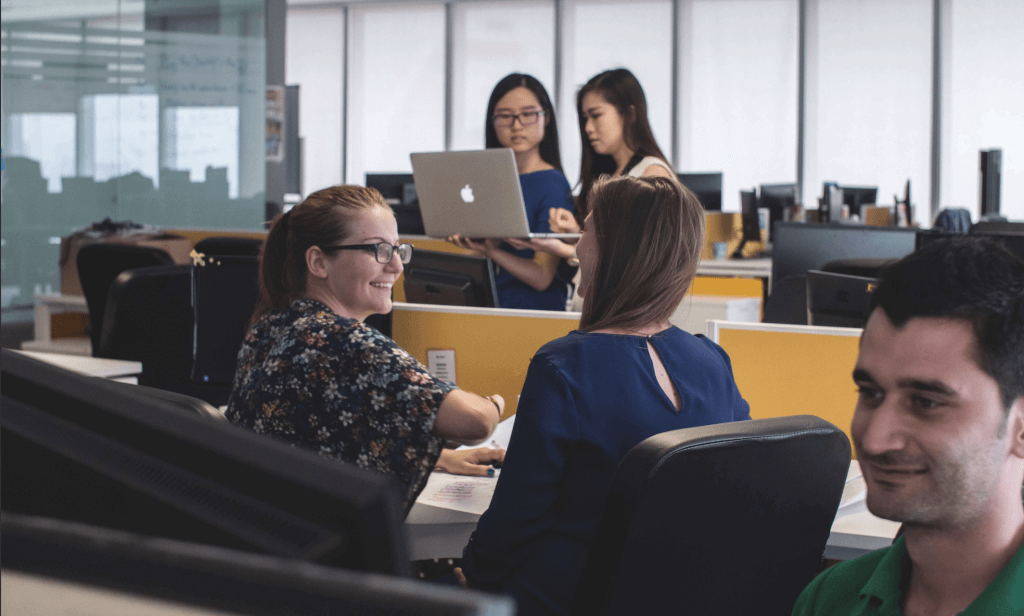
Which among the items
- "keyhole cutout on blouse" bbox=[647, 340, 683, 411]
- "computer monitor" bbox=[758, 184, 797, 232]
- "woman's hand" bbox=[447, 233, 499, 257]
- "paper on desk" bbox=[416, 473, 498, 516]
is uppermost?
"computer monitor" bbox=[758, 184, 797, 232]

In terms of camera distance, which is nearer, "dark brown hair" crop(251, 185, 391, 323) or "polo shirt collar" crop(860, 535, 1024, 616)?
"polo shirt collar" crop(860, 535, 1024, 616)

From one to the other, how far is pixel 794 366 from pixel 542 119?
140cm

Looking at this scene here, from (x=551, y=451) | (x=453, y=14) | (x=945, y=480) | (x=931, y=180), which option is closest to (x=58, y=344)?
(x=551, y=451)

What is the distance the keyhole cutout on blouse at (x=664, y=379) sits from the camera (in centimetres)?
148

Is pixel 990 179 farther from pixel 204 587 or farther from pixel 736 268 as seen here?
pixel 204 587

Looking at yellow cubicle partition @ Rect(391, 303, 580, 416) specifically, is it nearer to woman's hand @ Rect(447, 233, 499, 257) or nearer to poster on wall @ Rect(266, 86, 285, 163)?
woman's hand @ Rect(447, 233, 499, 257)

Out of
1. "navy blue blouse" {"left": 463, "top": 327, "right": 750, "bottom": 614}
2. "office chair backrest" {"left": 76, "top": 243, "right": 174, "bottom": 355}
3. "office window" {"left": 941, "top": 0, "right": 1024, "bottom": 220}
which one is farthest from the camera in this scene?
"office window" {"left": 941, "top": 0, "right": 1024, "bottom": 220}

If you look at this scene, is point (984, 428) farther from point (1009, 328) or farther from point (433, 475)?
point (433, 475)

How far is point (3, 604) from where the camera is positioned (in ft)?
0.90

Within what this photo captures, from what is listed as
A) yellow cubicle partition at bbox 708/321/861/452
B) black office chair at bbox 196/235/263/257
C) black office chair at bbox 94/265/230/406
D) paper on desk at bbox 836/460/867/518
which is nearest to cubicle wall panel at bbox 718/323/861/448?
yellow cubicle partition at bbox 708/321/861/452

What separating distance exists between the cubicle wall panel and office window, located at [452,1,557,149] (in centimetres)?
746

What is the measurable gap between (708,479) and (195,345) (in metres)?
2.37

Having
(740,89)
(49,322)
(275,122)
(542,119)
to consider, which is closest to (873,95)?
(740,89)

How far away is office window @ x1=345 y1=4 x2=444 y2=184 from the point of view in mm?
9719
